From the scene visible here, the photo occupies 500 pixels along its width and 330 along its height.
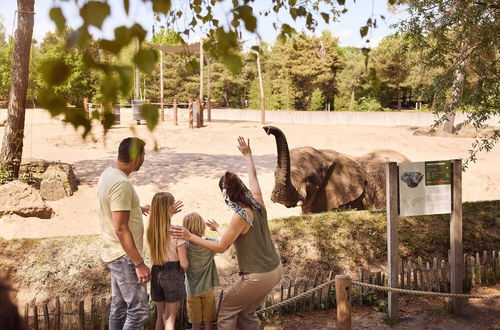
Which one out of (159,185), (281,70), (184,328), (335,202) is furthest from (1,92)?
(184,328)

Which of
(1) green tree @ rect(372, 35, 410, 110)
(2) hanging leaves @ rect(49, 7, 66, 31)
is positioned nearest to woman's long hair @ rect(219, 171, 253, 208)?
(2) hanging leaves @ rect(49, 7, 66, 31)

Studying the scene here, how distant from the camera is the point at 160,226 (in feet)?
14.6

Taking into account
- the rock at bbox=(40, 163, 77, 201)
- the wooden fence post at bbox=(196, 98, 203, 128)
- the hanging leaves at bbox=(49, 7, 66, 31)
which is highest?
the wooden fence post at bbox=(196, 98, 203, 128)

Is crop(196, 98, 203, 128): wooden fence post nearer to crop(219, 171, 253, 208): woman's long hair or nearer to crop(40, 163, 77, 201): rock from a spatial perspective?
crop(40, 163, 77, 201): rock

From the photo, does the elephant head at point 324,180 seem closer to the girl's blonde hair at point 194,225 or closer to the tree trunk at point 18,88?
the girl's blonde hair at point 194,225

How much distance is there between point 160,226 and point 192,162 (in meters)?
14.2

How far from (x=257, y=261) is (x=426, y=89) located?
5557 mm

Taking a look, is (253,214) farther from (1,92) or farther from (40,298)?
(1,92)

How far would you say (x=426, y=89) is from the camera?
339 inches

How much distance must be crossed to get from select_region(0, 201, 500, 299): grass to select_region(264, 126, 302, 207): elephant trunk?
48 centimetres

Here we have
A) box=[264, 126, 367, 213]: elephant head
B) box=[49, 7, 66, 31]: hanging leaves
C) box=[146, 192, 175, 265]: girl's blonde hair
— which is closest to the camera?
box=[49, 7, 66, 31]: hanging leaves

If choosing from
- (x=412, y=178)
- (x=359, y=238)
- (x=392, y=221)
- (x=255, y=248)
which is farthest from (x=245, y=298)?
(x=359, y=238)

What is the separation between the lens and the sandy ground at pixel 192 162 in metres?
12.3

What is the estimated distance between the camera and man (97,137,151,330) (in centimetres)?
416
